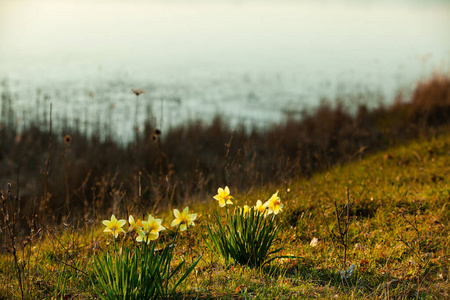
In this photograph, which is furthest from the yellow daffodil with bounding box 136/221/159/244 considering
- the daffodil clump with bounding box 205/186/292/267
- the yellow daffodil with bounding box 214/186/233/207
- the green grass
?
the yellow daffodil with bounding box 214/186/233/207

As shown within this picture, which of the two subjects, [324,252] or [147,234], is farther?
[324,252]

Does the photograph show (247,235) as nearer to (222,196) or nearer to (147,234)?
(222,196)

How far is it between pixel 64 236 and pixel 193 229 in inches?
63.0

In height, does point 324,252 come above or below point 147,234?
below

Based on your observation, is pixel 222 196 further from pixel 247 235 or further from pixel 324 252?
pixel 324 252

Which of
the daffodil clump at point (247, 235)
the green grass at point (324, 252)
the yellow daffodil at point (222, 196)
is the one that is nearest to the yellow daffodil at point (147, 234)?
the green grass at point (324, 252)

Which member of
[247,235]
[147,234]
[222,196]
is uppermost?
[222,196]

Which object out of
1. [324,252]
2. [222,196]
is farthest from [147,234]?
[324,252]

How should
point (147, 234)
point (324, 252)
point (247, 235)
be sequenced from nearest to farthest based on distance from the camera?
point (147, 234), point (247, 235), point (324, 252)

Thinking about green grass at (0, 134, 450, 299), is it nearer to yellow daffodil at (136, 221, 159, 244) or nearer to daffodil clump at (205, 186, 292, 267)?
daffodil clump at (205, 186, 292, 267)

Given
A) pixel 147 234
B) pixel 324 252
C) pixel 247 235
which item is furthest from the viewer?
pixel 324 252

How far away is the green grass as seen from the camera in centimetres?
335

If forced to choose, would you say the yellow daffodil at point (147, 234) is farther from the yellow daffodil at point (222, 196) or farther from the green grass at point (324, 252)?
the yellow daffodil at point (222, 196)

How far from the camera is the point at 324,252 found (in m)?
4.11
